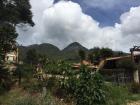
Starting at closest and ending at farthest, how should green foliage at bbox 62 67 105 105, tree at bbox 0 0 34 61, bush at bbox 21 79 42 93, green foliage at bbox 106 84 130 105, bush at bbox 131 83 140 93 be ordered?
green foliage at bbox 62 67 105 105, green foliage at bbox 106 84 130 105, bush at bbox 21 79 42 93, bush at bbox 131 83 140 93, tree at bbox 0 0 34 61

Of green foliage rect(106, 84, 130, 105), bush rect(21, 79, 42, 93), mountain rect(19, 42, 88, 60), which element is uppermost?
mountain rect(19, 42, 88, 60)

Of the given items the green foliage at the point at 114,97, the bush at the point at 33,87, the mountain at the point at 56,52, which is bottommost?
the green foliage at the point at 114,97

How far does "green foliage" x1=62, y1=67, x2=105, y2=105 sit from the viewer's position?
73.0 feet

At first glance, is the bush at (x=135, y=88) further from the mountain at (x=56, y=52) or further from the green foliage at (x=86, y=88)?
the green foliage at (x=86, y=88)

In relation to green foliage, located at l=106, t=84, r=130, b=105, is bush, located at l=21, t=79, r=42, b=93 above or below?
above

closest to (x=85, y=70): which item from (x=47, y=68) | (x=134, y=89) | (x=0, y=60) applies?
(x=47, y=68)

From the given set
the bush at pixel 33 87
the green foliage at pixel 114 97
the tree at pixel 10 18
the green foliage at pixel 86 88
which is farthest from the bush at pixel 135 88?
the tree at pixel 10 18

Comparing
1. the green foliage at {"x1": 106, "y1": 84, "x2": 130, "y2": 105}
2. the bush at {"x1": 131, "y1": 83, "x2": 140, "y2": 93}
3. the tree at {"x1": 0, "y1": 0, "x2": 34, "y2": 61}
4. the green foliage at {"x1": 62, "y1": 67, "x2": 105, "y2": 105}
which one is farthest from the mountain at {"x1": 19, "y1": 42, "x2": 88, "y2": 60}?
the green foliage at {"x1": 62, "y1": 67, "x2": 105, "y2": 105}

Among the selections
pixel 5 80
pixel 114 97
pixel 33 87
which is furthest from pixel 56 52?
pixel 114 97

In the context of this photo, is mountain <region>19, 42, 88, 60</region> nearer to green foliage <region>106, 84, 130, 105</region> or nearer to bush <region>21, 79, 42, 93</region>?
bush <region>21, 79, 42, 93</region>

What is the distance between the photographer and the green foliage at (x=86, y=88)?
876 inches

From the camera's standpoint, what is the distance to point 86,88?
74.6 ft

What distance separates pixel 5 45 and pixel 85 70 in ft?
44.7

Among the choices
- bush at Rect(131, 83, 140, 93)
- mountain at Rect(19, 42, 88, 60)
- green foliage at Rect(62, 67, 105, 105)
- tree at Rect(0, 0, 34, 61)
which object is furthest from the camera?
mountain at Rect(19, 42, 88, 60)
